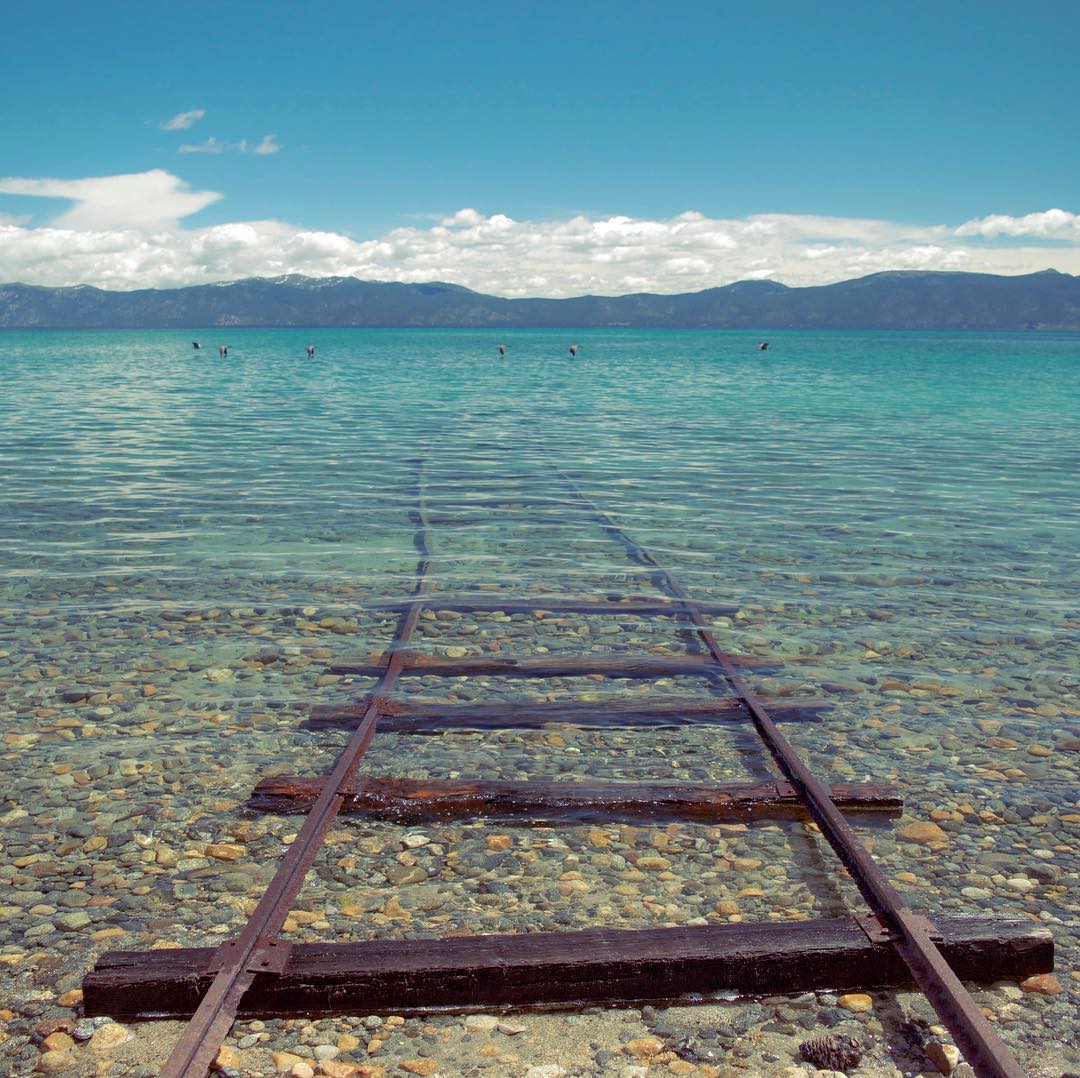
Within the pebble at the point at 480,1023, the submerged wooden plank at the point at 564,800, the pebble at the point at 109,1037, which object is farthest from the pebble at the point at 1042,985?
the pebble at the point at 109,1037

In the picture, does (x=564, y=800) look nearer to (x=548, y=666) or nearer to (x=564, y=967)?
(x=564, y=967)

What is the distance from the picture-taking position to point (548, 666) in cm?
866

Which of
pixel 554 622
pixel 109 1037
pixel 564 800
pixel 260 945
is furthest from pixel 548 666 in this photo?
pixel 109 1037

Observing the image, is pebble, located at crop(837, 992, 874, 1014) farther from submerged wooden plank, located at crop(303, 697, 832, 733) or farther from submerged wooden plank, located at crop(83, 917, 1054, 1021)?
submerged wooden plank, located at crop(303, 697, 832, 733)

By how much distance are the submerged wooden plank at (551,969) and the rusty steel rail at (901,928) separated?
13 cm

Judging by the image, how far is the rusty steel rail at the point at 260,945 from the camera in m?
3.52

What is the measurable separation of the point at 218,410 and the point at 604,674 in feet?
110

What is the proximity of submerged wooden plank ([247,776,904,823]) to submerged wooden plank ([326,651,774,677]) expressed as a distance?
2421mm

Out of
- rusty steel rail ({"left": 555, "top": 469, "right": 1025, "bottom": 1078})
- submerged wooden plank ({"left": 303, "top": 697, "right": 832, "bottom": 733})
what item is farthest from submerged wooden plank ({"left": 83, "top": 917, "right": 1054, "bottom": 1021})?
submerged wooden plank ({"left": 303, "top": 697, "right": 832, "bottom": 733})

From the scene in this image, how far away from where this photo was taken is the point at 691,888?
5129 mm

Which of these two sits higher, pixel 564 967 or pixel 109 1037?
pixel 564 967

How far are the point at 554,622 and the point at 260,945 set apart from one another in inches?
246

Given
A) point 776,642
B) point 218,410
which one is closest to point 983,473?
point 776,642

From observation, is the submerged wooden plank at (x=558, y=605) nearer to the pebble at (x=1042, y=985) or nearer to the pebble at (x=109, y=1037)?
the pebble at (x=1042, y=985)
